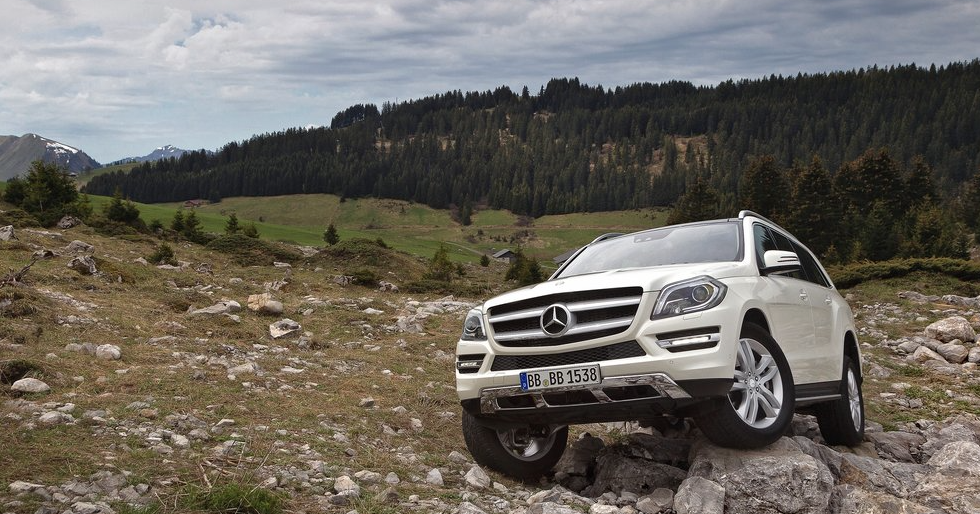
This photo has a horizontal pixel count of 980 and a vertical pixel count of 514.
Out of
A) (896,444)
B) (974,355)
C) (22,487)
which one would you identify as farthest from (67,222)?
(896,444)

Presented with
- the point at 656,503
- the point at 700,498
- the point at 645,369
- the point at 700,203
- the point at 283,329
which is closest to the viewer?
→ the point at 645,369

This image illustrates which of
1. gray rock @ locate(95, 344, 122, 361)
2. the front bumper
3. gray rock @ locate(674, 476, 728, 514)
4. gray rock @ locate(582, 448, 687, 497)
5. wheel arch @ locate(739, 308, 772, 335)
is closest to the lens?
the front bumper

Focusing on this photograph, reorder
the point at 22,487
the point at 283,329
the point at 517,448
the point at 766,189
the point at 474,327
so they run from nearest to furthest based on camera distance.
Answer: the point at 22,487 → the point at 474,327 → the point at 517,448 → the point at 283,329 → the point at 766,189

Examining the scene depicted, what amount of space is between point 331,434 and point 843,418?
505 centimetres

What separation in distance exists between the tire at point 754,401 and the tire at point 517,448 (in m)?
1.56

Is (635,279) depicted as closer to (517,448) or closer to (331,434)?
(517,448)

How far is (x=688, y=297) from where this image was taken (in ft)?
18.0

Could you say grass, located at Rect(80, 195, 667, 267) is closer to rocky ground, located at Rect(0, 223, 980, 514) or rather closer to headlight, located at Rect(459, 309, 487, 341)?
rocky ground, located at Rect(0, 223, 980, 514)

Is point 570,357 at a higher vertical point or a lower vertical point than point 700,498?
higher

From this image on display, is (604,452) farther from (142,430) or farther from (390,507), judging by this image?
(142,430)

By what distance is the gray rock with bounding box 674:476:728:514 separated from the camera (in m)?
5.36

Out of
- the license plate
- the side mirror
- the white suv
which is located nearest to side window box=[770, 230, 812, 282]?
the white suv

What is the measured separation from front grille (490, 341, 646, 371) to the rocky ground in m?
0.98

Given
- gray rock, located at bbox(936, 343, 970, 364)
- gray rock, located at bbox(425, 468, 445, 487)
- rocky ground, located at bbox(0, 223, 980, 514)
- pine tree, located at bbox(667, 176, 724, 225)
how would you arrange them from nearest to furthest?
1. rocky ground, located at bbox(0, 223, 980, 514)
2. gray rock, located at bbox(425, 468, 445, 487)
3. gray rock, located at bbox(936, 343, 970, 364)
4. pine tree, located at bbox(667, 176, 724, 225)
